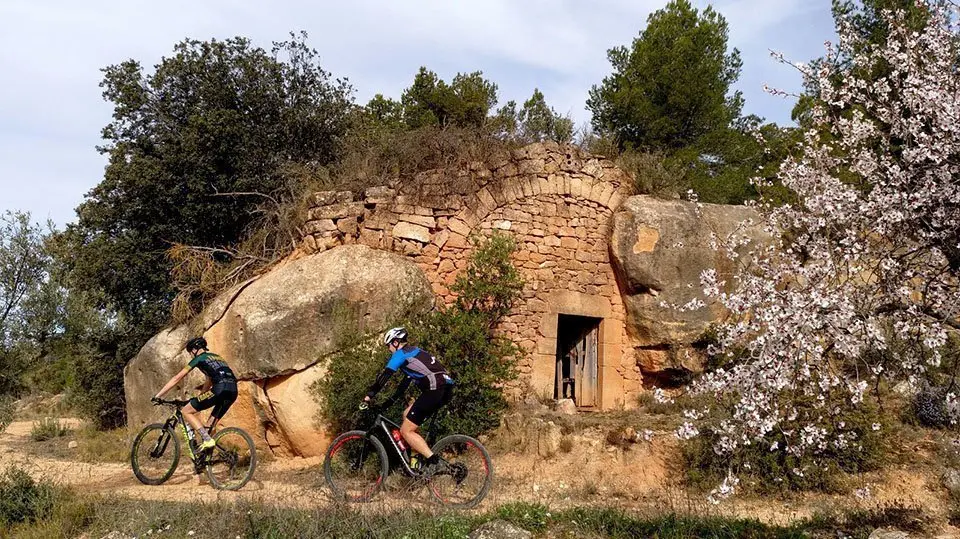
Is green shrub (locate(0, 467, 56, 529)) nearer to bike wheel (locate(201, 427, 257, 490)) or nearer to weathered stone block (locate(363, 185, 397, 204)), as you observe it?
bike wheel (locate(201, 427, 257, 490))

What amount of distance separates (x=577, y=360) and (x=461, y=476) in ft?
16.3

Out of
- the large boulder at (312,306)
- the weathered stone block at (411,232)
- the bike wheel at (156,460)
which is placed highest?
the weathered stone block at (411,232)

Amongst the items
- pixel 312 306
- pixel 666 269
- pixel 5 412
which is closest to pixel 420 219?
pixel 312 306

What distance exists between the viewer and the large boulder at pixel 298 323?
959 centimetres

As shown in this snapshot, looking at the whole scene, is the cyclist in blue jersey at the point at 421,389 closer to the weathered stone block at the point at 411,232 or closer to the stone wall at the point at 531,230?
the stone wall at the point at 531,230

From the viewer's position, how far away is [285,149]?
1375 cm

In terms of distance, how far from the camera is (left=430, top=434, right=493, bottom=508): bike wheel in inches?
281

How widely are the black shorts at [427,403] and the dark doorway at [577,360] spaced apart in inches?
172

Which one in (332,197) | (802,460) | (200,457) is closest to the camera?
(802,460)

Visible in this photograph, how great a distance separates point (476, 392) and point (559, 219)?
3.32 meters

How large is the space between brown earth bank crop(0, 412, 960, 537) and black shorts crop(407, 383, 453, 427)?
71 cm

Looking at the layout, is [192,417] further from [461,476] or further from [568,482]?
[568,482]

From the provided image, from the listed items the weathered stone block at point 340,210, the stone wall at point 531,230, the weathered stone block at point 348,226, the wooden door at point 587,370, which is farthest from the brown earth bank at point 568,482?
the weathered stone block at point 340,210

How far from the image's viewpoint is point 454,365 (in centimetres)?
920
